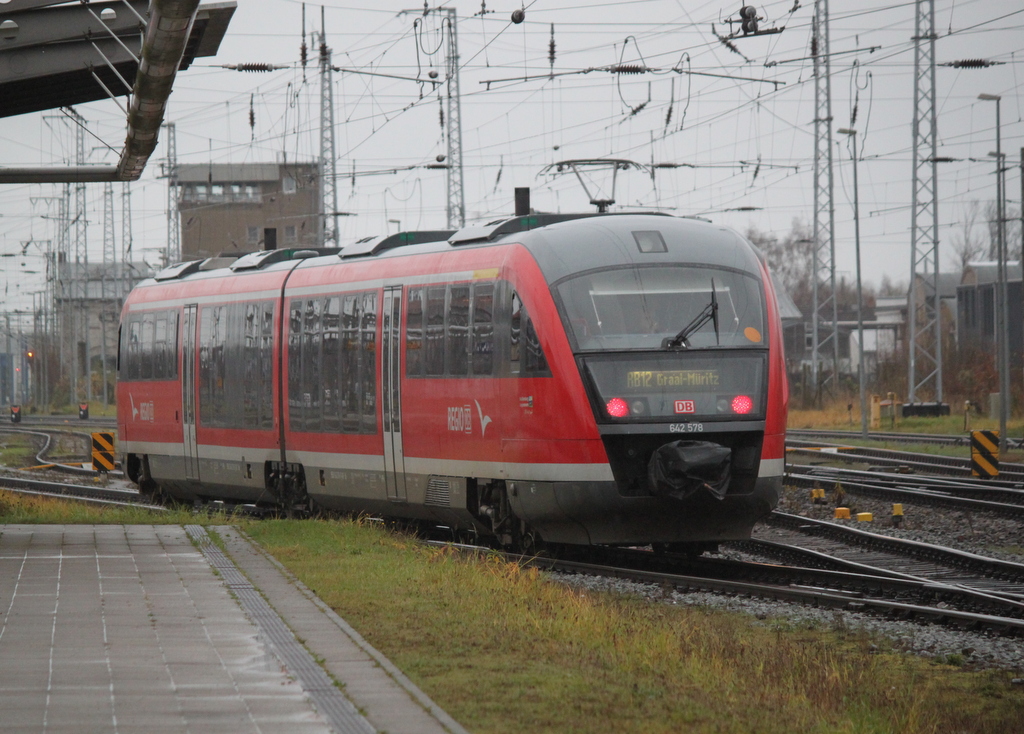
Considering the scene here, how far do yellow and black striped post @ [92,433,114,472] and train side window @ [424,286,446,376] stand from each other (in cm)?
1649

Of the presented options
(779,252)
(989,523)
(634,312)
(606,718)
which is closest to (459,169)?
(989,523)

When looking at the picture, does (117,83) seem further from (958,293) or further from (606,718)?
(958,293)

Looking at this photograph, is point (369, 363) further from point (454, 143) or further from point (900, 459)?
point (454, 143)

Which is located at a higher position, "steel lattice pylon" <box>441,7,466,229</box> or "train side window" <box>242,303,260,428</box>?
"steel lattice pylon" <box>441,7,466,229</box>

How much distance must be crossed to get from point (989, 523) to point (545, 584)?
26.4ft

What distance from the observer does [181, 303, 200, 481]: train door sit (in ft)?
68.5

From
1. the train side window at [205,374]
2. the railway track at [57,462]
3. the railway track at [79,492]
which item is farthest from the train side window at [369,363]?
the railway track at [57,462]

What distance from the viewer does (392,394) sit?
15750 millimetres

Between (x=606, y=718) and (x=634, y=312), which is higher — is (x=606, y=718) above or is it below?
below

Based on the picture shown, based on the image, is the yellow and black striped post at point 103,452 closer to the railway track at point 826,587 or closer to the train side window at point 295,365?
the train side window at point 295,365

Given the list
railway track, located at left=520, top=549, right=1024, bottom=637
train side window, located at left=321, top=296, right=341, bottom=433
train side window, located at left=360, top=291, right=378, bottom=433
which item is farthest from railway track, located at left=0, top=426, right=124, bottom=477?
railway track, located at left=520, top=549, right=1024, bottom=637

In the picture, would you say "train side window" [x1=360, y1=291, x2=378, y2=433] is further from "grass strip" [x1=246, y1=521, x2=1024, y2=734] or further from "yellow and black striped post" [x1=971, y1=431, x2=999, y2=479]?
"yellow and black striped post" [x1=971, y1=431, x2=999, y2=479]

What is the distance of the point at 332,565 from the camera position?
39.9 feet

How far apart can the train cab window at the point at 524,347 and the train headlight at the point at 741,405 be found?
1727mm
